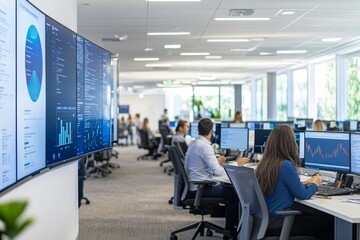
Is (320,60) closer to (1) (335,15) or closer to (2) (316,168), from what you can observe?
(1) (335,15)

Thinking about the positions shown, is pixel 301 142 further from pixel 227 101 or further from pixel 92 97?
pixel 227 101

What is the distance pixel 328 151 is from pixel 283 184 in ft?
3.18

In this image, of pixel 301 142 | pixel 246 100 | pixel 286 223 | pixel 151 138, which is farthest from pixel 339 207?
pixel 246 100

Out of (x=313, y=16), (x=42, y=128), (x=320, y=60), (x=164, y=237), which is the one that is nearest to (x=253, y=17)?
(x=313, y=16)

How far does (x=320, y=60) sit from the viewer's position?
14688 millimetres

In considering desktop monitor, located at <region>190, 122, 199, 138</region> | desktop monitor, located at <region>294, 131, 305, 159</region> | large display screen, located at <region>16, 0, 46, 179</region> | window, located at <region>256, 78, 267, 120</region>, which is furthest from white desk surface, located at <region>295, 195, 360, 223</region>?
window, located at <region>256, 78, 267, 120</region>

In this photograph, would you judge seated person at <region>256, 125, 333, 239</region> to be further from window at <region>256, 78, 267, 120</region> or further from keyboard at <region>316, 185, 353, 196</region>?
window at <region>256, 78, 267, 120</region>

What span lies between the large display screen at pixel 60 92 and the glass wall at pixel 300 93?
41.9 ft

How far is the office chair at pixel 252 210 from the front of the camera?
3.61 metres

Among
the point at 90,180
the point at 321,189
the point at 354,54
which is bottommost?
the point at 90,180

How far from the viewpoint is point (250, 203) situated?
12.6 ft

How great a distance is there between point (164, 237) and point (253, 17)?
4.13 metres

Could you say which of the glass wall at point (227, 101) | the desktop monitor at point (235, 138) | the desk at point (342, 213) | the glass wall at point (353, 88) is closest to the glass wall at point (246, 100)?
the glass wall at point (227, 101)

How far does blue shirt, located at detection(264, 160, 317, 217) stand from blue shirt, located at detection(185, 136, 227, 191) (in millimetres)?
1491
